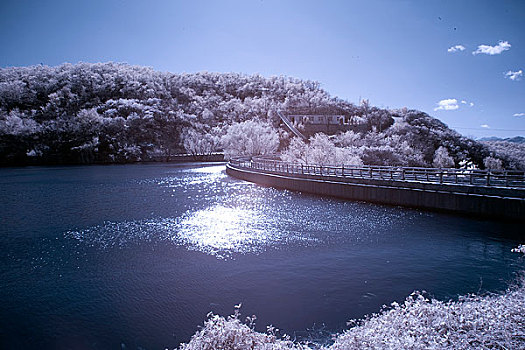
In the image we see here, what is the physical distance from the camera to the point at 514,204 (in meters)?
19.8

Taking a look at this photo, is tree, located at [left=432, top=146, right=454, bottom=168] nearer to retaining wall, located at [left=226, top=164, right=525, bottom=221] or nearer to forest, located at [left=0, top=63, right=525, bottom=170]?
forest, located at [left=0, top=63, right=525, bottom=170]

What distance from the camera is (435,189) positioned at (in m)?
23.7

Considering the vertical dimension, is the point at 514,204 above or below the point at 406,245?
above

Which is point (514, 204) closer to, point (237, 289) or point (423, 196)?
point (423, 196)

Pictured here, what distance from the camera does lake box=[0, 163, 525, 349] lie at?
973 cm

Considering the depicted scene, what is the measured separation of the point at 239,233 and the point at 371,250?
7.70 metres

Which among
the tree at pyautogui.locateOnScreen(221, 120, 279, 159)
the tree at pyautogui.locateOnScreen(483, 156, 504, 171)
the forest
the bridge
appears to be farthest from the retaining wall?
the tree at pyautogui.locateOnScreen(221, 120, 279, 159)

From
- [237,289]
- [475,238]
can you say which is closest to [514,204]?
[475,238]

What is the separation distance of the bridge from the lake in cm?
103

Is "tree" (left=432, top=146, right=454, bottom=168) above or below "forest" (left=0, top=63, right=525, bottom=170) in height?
below

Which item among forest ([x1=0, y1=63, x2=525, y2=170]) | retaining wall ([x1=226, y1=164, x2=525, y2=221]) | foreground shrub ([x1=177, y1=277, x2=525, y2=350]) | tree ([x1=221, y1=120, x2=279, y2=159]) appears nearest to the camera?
foreground shrub ([x1=177, y1=277, x2=525, y2=350])

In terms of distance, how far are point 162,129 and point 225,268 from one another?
4712 inches

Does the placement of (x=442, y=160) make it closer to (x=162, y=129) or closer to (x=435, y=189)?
(x=435, y=189)

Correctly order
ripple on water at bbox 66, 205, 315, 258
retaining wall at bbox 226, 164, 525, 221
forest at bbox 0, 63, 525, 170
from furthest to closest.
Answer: forest at bbox 0, 63, 525, 170, retaining wall at bbox 226, 164, 525, 221, ripple on water at bbox 66, 205, 315, 258
